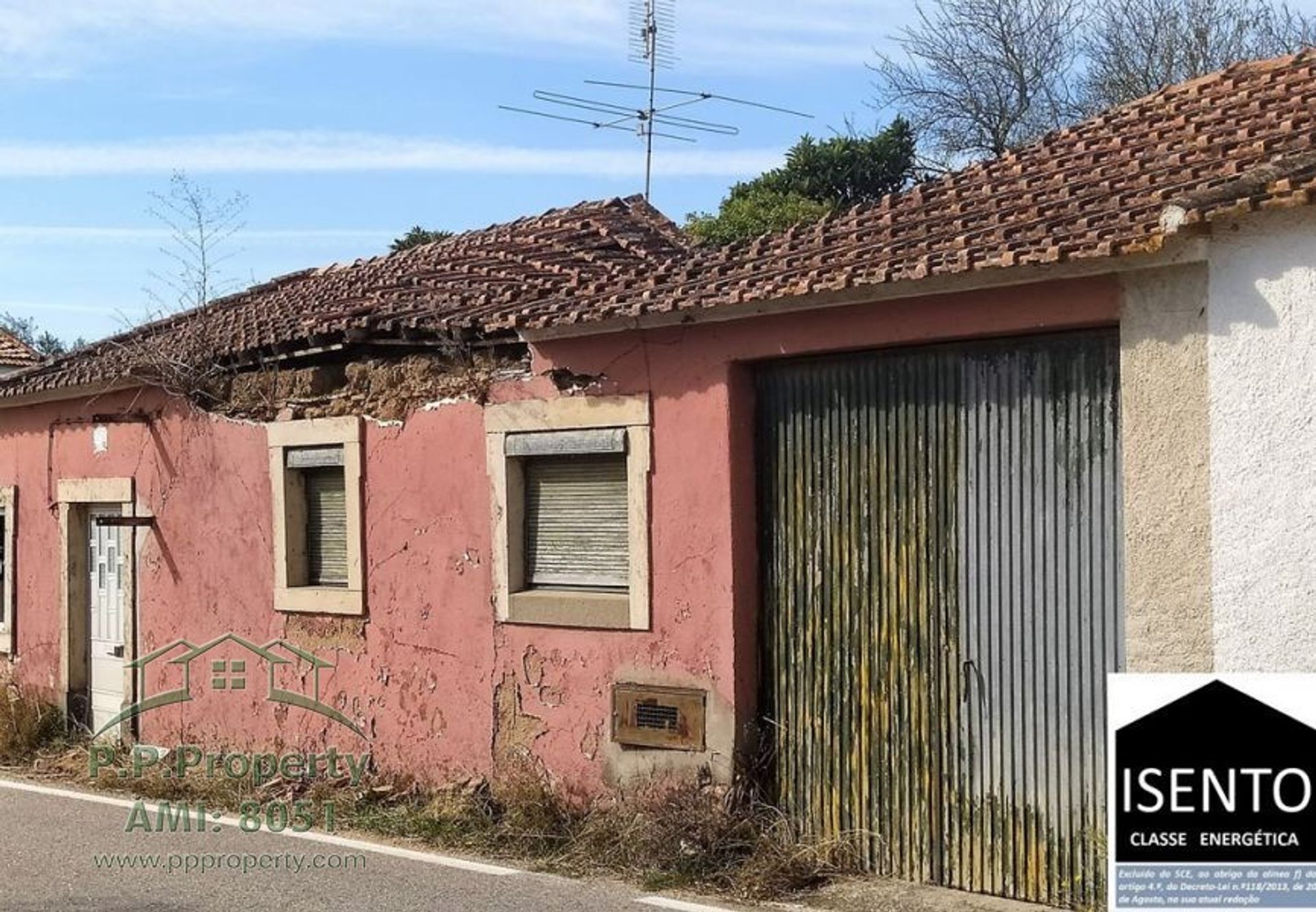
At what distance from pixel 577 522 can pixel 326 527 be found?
273cm

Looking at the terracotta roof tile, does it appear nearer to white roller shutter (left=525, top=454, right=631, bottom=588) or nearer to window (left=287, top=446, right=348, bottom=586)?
window (left=287, top=446, right=348, bottom=586)

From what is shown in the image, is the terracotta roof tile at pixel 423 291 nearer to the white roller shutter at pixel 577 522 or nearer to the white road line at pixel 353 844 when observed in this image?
the white roller shutter at pixel 577 522

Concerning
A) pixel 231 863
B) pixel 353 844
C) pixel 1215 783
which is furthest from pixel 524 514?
pixel 1215 783

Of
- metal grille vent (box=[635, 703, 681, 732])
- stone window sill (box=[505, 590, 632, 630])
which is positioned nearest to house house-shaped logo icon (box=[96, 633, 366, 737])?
stone window sill (box=[505, 590, 632, 630])

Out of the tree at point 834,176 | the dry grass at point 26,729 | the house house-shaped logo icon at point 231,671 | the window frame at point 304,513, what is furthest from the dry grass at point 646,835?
the tree at point 834,176

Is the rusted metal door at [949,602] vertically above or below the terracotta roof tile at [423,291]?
below

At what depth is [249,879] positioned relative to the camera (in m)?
8.56

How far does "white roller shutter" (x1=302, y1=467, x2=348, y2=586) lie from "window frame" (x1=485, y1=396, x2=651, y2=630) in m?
1.78

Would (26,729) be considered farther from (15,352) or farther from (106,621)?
(15,352)

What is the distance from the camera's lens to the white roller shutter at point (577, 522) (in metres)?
9.76

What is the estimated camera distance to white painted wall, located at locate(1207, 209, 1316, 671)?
21.7 ft

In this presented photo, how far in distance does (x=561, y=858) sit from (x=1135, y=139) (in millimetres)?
5139

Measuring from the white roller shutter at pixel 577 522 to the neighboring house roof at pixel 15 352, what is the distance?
16593 millimetres

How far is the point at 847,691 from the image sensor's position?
8.48 m
